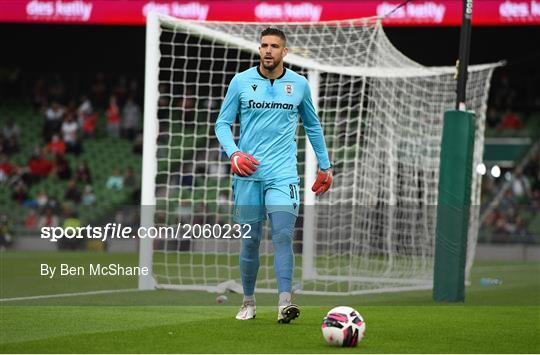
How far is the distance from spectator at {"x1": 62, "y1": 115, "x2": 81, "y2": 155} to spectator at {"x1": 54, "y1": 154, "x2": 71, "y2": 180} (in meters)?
0.68

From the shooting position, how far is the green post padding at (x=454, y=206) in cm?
1143

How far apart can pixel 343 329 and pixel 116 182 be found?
1978cm

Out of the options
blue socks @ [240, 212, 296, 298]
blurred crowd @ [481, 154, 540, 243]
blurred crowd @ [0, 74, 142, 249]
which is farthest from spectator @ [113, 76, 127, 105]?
blue socks @ [240, 212, 296, 298]

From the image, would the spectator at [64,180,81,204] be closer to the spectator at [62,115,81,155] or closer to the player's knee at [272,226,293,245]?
the spectator at [62,115,81,155]

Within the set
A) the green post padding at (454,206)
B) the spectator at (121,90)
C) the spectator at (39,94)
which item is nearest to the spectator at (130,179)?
the spectator at (121,90)

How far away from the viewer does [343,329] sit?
24.6ft

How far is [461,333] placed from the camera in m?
8.53

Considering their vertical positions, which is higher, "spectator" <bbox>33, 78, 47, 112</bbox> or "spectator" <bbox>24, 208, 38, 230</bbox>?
"spectator" <bbox>33, 78, 47, 112</bbox>

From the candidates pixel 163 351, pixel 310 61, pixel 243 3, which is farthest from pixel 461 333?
pixel 243 3

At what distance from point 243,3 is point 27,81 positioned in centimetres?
796

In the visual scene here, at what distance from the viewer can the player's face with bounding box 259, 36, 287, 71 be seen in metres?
8.90

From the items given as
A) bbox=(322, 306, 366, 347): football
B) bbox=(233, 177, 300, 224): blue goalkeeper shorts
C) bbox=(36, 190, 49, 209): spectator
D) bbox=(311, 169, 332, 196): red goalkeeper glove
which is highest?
bbox=(311, 169, 332, 196): red goalkeeper glove

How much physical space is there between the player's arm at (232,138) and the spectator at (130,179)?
1753cm

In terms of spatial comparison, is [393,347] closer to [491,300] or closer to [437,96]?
[491,300]
